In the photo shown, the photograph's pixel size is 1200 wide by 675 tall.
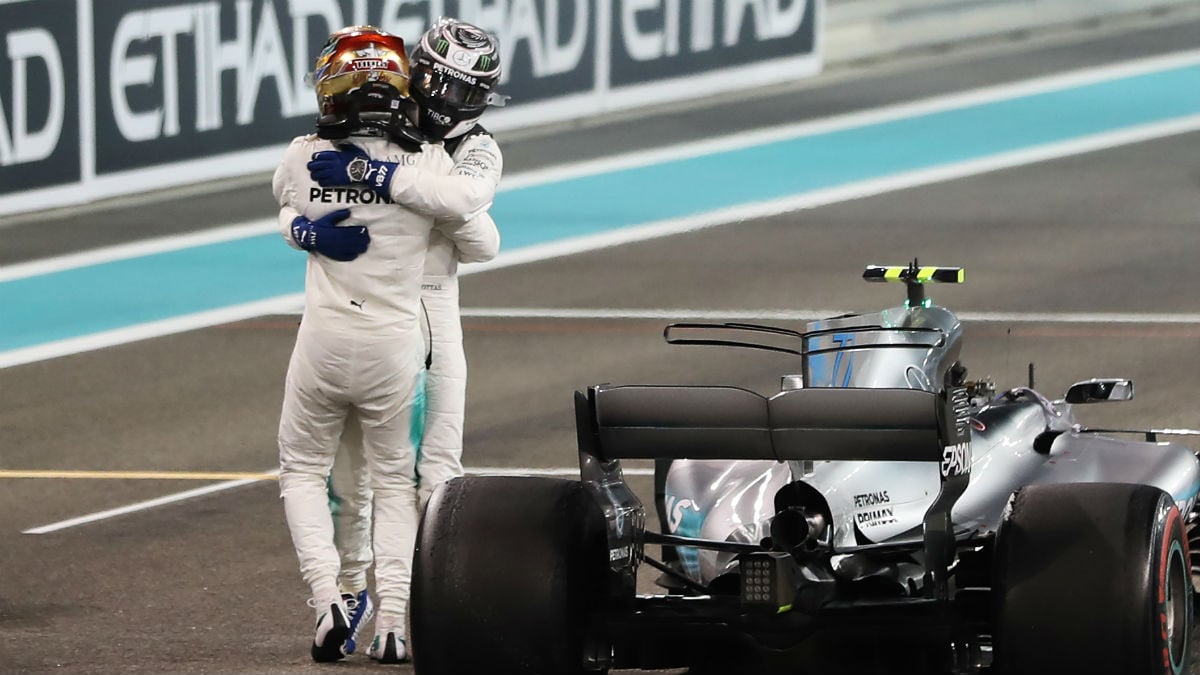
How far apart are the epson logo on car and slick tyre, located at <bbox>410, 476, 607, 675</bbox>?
1003 millimetres

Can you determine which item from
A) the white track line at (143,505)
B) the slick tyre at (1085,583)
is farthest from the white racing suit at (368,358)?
the white track line at (143,505)

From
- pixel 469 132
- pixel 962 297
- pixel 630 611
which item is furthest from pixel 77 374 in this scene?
pixel 630 611

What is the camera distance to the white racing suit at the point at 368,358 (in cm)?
723

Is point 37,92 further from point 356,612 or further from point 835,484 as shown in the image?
point 835,484

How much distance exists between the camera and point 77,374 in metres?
13.7

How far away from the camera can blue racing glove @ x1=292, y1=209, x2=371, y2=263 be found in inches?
285

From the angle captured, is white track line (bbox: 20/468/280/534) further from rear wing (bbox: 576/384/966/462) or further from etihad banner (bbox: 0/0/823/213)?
etihad banner (bbox: 0/0/823/213)

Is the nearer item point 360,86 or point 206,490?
point 360,86

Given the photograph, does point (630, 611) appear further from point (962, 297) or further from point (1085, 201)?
point (1085, 201)

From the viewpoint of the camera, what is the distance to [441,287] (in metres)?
7.54

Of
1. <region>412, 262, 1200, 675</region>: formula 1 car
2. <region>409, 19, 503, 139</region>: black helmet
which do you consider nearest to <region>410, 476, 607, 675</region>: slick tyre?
<region>412, 262, 1200, 675</region>: formula 1 car

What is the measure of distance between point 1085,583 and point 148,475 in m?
6.09

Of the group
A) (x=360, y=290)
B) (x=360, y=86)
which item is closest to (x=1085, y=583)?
(x=360, y=290)

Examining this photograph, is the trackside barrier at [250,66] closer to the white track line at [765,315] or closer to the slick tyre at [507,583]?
the white track line at [765,315]
